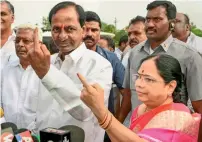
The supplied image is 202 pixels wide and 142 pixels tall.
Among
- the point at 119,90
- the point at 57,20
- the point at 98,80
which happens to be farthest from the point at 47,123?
the point at 119,90

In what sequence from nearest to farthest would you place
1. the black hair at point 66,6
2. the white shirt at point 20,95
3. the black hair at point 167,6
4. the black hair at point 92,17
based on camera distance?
the black hair at point 66,6
the white shirt at point 20,95
the black hair at point 167,6
the black hair at point 92,17

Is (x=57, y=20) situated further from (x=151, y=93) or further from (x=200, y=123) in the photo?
(x=200, y=123)

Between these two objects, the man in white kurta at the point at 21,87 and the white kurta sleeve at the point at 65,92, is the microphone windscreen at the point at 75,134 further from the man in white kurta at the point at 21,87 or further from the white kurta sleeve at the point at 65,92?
the man in white kurta at the point at 21,87

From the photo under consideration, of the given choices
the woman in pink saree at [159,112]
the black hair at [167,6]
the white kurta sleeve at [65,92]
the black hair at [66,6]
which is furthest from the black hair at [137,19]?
the white kurta sleeve at [65,92]

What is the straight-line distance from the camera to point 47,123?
202 centimetres

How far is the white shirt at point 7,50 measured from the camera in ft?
9.19

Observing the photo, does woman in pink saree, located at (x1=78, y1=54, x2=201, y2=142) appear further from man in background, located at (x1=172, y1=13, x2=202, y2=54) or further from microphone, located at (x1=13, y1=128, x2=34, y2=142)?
man in background, located at (x1=172, y1=13, x2=202, y2=54)

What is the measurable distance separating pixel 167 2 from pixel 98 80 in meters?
1.29

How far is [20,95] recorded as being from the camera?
243 cm

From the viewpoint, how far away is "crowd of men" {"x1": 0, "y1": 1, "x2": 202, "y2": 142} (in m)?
1.81

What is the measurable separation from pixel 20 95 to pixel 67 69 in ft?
1.68

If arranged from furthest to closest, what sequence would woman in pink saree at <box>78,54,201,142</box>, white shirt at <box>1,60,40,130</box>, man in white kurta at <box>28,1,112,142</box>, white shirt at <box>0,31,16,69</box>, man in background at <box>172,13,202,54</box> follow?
man in background at <box>172,13,202,54</box> < white shirt at <box>0,31,16,69</box> < white shirt at <box>1,60,40,130</box> < man in white kurta at <box>28,1,112,142</box> < woman in pink saree at <box>78,54,201,142</box>

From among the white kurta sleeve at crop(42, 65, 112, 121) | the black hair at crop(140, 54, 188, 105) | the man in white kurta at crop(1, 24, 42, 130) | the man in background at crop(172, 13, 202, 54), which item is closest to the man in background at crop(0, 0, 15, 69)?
the man in white kurta at crop(1, 24, 42, 130)

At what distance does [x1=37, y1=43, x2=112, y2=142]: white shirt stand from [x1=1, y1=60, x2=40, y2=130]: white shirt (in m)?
0.23
